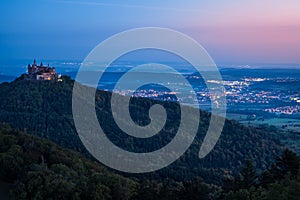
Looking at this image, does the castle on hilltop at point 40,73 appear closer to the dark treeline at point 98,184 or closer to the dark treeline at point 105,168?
the dark treeline at point 105,168

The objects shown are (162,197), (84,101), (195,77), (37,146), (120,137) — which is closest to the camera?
(162,197)

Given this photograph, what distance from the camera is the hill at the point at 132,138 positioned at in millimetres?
29656

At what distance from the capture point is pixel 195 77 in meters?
55.0

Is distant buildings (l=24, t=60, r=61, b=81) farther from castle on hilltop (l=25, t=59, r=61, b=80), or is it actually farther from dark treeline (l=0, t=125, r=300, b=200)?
dark treeline (l=0, t=125, r=300, b=200)

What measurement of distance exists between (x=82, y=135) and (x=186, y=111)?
15255 mm

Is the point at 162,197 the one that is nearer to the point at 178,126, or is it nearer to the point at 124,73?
the point at 178,126

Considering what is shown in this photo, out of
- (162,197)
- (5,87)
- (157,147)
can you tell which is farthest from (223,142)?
(162,197)

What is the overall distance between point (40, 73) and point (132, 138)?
49.9 feet

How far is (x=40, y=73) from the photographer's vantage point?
145ft

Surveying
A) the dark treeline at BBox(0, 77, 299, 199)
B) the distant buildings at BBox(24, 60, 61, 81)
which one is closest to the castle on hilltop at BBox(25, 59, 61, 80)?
the distant buildings at BBox(24, 60, 61, 81)

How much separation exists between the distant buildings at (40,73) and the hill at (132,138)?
1367 mm

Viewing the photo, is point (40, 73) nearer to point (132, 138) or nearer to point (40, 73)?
point (40, 73)

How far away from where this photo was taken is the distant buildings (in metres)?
43.6

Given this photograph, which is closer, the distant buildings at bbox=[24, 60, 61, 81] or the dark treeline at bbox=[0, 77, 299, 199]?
the dark treeline at bbox=[0, 77, 299, 199]
